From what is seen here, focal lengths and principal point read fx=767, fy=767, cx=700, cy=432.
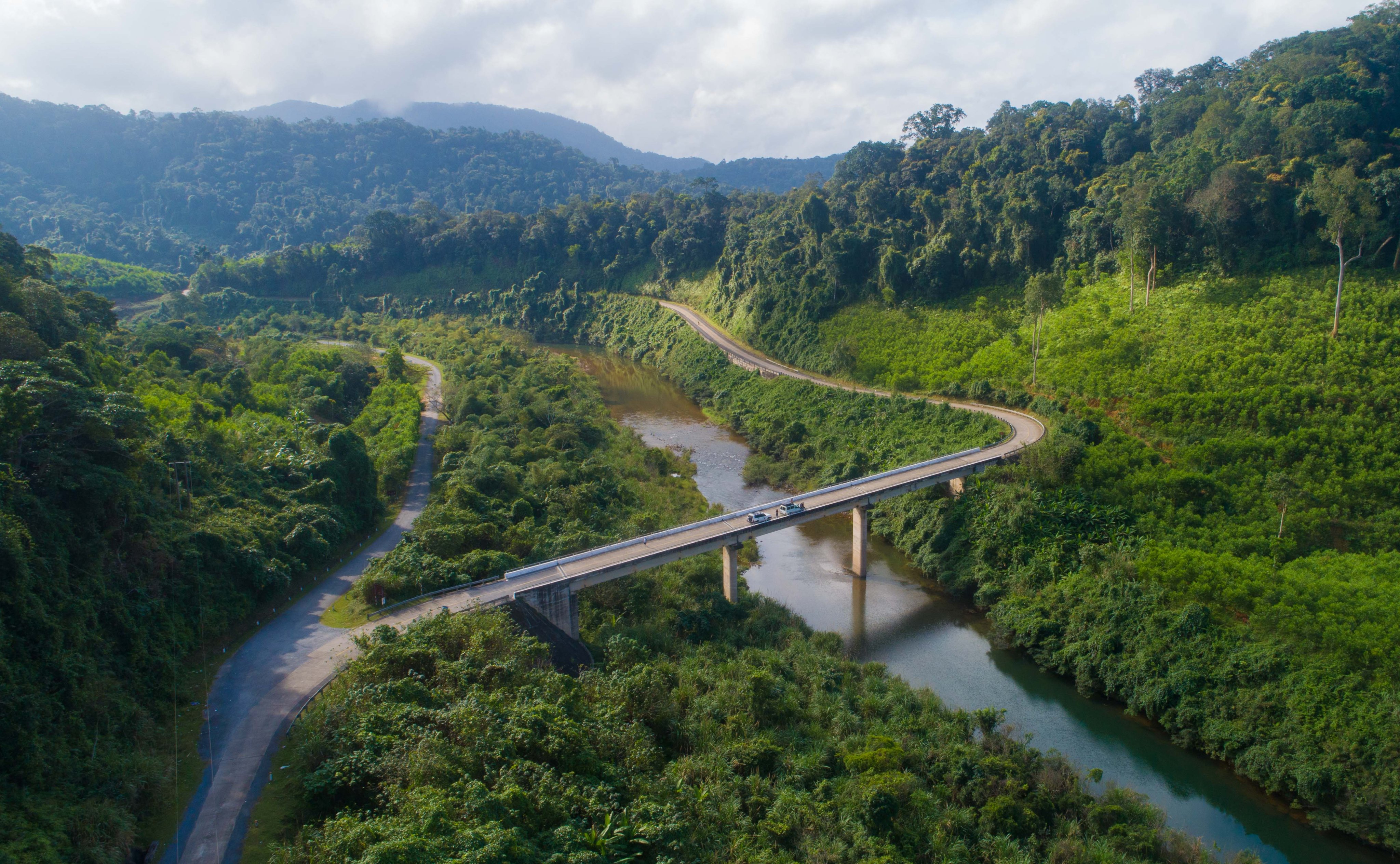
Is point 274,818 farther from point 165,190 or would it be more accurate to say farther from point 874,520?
point 165,190

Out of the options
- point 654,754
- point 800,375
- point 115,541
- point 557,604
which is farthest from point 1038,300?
point 115,541

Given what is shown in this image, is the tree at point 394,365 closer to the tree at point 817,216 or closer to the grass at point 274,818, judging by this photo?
the tree at point 817,216

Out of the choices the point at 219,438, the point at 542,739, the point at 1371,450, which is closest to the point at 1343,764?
the point at 1371,450

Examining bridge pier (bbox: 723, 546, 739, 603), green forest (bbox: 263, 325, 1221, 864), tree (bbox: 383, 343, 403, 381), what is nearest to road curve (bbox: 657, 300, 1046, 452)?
bridge pier (bbox: 723, 546, 739, 603)

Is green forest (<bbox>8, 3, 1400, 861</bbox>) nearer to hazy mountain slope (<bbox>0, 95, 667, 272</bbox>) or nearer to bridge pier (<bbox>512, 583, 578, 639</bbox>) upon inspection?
bridge pier (<bbox>512, 583, 578, 639</bbox>)

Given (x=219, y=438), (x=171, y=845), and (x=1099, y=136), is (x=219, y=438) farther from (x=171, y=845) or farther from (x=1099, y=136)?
(x=1099, y=136)

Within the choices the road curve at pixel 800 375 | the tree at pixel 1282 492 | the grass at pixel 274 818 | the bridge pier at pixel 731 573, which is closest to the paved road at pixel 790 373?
the road curve at pixel 800 375
